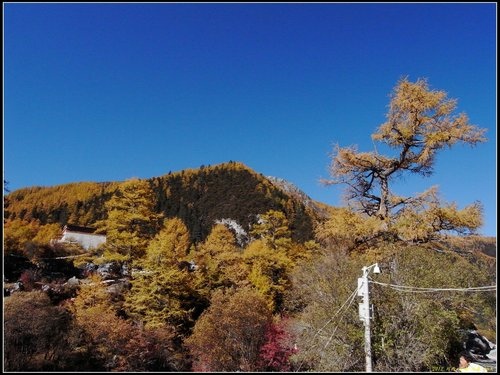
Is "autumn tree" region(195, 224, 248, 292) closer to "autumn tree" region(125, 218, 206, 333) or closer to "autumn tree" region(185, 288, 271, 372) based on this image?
"autumn tree" region(125, 218, 206, 333)

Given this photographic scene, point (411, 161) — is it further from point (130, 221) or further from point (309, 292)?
point (130, 221)

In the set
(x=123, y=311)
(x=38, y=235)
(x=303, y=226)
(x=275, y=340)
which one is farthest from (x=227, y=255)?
(x=303, y=226)

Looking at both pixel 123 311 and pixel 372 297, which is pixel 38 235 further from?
pixel 372 297

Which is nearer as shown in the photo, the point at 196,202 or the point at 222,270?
the point at 222,270

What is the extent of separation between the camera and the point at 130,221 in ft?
90.9

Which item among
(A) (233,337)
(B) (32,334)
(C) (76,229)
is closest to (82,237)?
(C) (76,229)

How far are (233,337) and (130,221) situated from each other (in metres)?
12.3

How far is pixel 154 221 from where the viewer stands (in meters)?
29.5

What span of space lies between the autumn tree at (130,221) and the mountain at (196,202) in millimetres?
61059

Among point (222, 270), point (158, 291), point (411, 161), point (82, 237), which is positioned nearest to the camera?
point (411, 161)

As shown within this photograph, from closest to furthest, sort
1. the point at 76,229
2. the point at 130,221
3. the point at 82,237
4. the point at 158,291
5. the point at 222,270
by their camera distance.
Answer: the point at 158,291
the point at 130,221
the point at 222,270
the point at 82,237
the point at 76,229

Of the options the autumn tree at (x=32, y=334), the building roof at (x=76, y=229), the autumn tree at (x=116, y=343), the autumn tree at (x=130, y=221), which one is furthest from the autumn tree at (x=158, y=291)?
the building roof at (x=76, y=229)

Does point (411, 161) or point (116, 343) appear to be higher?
point (411, 161)

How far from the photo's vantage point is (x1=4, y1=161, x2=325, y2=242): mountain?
103562mm
